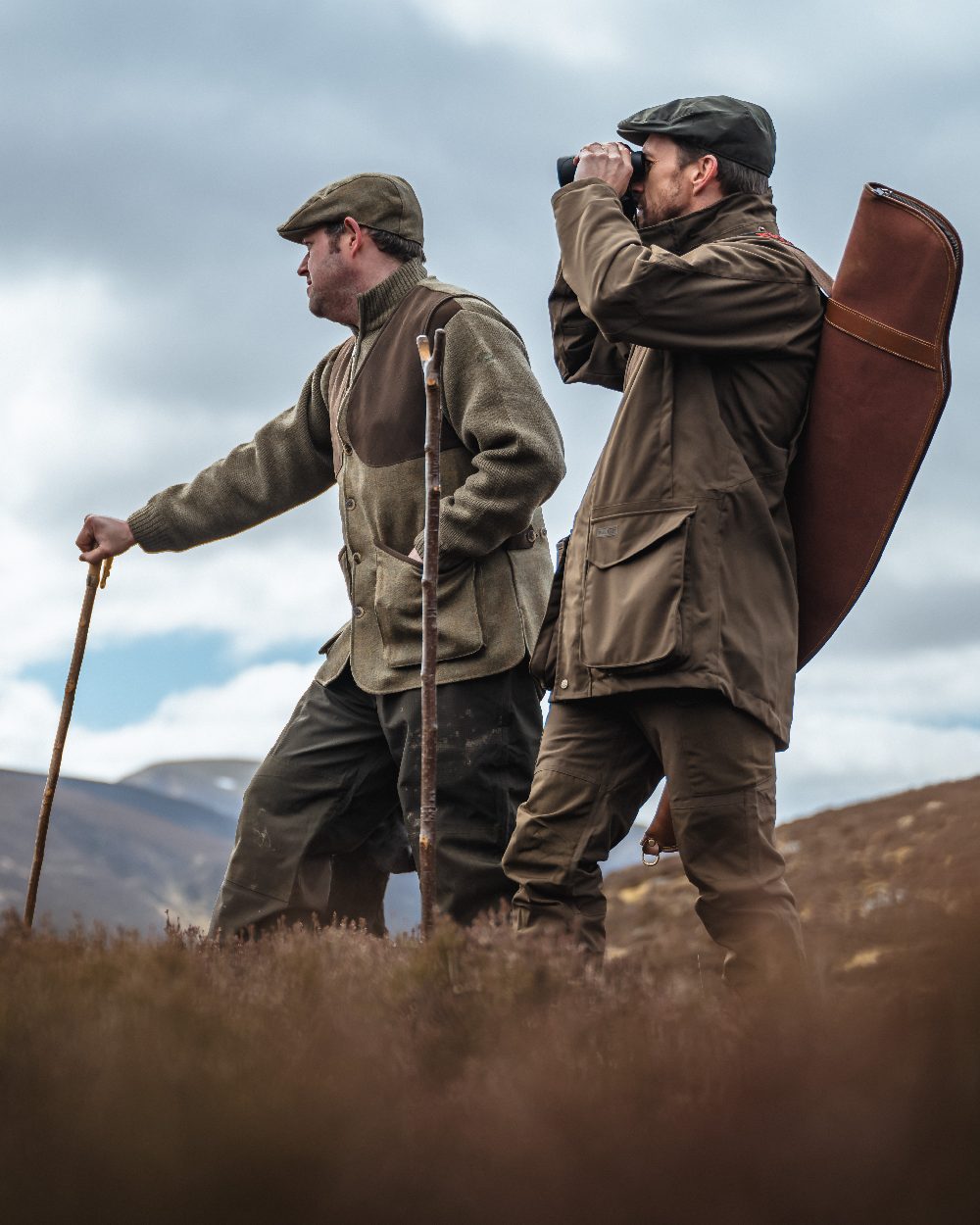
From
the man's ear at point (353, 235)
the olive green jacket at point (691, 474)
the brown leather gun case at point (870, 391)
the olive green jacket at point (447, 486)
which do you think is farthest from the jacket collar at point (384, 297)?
the brown leather gun case at point (870, 391)

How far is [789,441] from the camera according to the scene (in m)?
3.58

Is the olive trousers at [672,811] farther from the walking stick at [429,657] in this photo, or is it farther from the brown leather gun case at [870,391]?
the brown leather gun case at [870,391]

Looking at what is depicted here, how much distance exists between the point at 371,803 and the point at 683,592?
171 centimetres

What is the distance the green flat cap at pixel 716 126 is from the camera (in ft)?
12.1

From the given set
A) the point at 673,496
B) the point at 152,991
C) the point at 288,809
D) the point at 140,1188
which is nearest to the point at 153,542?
the point at 288,809

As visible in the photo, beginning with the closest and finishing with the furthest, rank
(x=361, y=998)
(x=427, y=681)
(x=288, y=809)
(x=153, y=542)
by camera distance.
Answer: (x=361, y=998)
(x=427, y=681)
(x=288, y=809)
(x=153, y=542)

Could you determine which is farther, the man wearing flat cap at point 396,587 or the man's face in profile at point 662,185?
the man wearing flat cap at point 396,587

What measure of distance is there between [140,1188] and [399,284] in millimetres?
3300

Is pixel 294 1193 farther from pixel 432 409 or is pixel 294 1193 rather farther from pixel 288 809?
pixel 288 809

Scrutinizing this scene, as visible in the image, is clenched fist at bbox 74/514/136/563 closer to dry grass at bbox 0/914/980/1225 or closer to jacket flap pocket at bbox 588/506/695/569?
jacket flap pocket at bbox 588/506/695/569

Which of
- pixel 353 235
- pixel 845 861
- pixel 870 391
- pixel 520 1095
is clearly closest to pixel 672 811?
pixel 870 391

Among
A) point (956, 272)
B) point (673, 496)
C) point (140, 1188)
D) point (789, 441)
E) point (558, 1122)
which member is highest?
point (956, 272)

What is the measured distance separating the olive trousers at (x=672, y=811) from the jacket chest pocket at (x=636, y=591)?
0.13 metres

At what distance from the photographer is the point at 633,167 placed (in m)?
3.82
